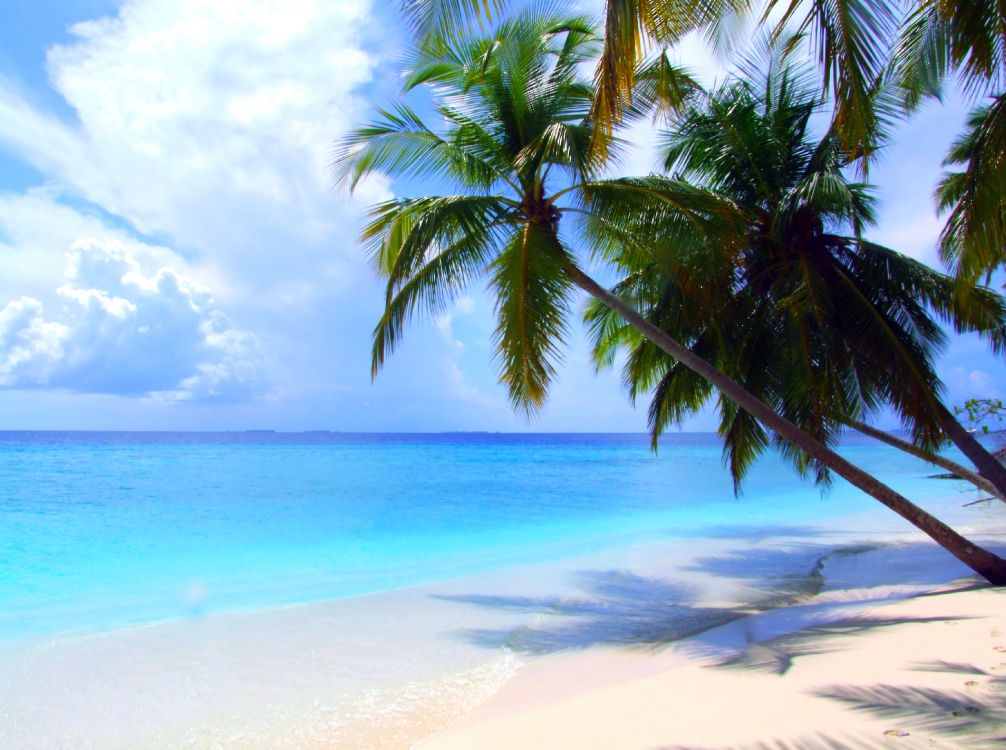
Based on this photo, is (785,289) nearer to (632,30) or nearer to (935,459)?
(935,459)

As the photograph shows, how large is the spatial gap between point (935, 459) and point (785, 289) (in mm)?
2328

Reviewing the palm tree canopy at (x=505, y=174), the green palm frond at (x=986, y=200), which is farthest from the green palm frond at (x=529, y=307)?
the green palm frond at (x=986, y=200)

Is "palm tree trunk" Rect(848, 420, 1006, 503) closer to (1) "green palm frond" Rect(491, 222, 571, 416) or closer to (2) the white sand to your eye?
(2) the white sand

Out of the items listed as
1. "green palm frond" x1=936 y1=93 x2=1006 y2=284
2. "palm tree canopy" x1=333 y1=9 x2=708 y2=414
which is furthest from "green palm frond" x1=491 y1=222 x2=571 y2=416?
"green palm frond" x1=936 y1=93 x2=1006 y2=284

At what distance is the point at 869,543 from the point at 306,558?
853 centimetres

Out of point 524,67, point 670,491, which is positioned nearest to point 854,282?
point 524,67

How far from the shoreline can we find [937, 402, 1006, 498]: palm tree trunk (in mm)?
1175

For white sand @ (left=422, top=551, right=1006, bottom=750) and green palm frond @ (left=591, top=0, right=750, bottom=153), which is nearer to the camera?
white sand @ (left=422, top=551, right=1006, bottom=750)

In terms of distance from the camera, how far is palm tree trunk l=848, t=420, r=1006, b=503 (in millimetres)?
6426

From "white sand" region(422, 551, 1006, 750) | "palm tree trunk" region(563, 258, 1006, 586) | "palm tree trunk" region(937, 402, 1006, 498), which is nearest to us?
"white sand" region(422, 551, 1006, 750)

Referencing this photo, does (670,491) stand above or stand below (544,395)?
below

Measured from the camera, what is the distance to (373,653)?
5.12 meters

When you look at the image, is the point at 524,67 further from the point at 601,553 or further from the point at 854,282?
the point at 601,553

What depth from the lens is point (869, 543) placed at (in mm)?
10109
